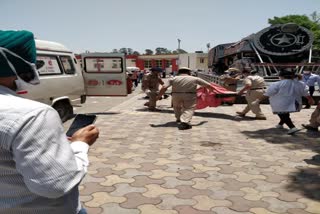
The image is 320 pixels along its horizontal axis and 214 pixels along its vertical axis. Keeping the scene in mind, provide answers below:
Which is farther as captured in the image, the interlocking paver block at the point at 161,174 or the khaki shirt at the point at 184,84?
the khaki shirt at the point at 184,84

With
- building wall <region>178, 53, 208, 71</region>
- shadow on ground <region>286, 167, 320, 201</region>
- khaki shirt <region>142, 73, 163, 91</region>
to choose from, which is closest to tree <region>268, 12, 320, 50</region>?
building wall <region>178, 53, 208, 71</region>

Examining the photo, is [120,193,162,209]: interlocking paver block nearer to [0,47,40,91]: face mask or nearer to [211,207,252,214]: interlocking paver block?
[211,207,252,214]: interlocking paver block

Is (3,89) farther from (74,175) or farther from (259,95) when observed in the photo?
(259,95)

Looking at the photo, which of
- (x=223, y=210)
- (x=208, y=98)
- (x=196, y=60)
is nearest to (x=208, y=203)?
(x=223, y=210)

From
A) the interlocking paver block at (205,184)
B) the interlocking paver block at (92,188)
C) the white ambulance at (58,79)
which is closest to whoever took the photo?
the interlocking paver block at (92,188)

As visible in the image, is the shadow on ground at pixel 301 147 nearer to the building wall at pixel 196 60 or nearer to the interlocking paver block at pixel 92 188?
the interlocking paver block at pixel 92 188

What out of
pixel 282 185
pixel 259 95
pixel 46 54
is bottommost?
pixel 282 185

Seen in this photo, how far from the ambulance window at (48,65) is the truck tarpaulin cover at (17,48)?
6853 millimetres

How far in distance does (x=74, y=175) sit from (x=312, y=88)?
12.7 metres

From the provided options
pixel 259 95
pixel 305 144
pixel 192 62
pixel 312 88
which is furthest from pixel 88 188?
pixel 192 62

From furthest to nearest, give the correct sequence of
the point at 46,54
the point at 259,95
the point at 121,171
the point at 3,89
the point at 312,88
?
the point at 312,88 → the point at 259,95 → the point at 46,54 → the point at 121,171 → the point at 3,89

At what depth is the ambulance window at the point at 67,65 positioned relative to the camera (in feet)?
28.9

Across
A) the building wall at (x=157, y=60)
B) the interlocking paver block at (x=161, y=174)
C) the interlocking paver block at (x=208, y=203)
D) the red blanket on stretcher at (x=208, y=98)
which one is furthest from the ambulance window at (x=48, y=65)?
the building wall at (x=157, y=60)

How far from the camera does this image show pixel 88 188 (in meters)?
3.88
